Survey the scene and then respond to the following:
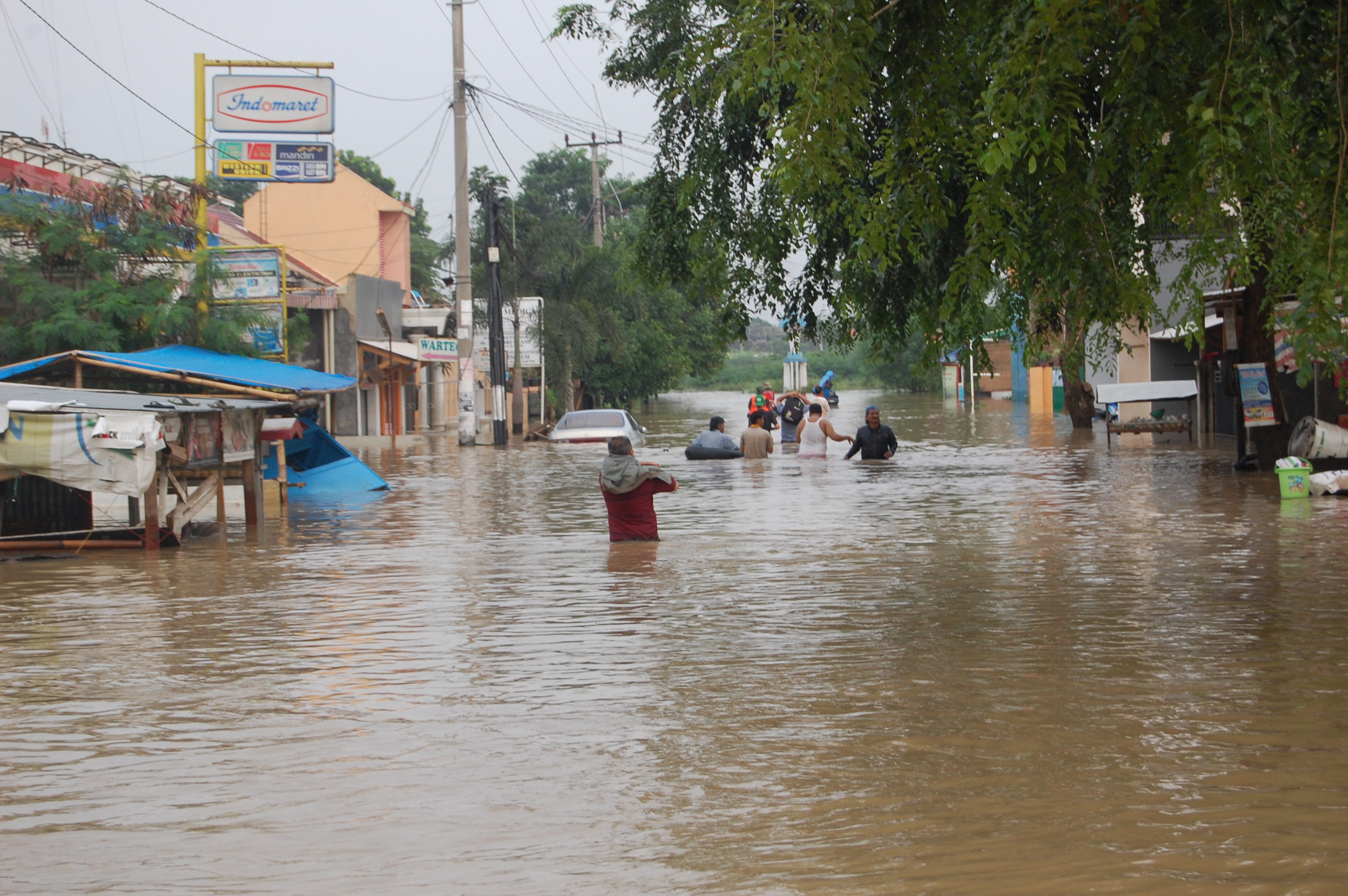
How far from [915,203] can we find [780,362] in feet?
523

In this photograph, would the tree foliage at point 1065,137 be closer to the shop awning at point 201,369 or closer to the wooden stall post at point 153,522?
the wooden stall post at point 153,522

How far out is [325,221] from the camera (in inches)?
1826

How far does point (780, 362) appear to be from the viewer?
166750 millimetres

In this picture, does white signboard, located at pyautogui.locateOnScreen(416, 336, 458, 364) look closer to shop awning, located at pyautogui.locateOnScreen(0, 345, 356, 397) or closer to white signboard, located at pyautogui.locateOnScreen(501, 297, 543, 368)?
white signboard, located at pyautogui.locateOnScreen(501, 297, 543, 368)

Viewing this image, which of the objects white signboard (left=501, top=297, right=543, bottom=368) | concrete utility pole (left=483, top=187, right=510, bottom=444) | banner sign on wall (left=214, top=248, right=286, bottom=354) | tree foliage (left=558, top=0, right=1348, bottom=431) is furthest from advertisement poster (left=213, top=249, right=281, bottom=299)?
white signboard (left=501, top=297, right=543, bottom=368)

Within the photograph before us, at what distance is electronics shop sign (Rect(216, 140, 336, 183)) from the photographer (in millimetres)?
26875

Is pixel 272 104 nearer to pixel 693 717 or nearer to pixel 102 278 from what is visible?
pixel 102 278

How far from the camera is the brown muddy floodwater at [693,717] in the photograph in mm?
4781

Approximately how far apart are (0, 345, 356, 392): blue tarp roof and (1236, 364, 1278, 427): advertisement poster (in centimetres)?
1308

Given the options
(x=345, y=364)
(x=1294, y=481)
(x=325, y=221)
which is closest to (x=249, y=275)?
(x=345, y=364)

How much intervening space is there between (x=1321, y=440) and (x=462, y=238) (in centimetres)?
2345

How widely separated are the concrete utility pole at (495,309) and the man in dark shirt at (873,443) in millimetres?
14385

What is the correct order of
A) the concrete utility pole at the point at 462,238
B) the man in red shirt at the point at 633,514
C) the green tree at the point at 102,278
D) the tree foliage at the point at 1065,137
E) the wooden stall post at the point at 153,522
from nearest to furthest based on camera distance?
1. the tree foliage at the point at 1065,137
2. the man in red shirt at the point at 633,514
3. the wooden stall post at the point at 153,522
4. the green tree at the point at 102,278
5. the concrete utility pole at the point at 462,238

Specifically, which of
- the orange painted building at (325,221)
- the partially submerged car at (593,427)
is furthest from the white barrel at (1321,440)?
the orange painted building at (325,221)
